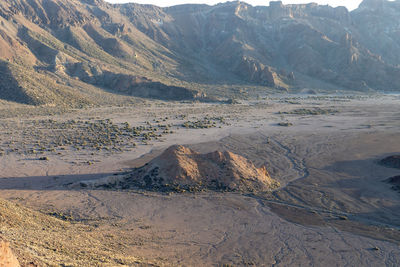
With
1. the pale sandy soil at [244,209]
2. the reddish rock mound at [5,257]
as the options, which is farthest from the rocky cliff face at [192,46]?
the reddish rock mound at [5,257]

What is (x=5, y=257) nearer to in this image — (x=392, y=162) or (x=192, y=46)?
(x=392, y=162)

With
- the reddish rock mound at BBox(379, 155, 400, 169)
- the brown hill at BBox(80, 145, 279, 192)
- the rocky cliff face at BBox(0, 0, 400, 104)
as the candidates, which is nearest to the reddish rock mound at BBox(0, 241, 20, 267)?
the brown hill at BBox(80, 145, 279, 192)

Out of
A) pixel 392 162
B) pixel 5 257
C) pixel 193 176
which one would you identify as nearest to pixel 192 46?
pixel 392 162

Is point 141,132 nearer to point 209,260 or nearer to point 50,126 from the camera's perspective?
point 50,126

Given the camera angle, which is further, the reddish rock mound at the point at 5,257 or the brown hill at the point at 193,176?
the brown hill at the point at 193,176

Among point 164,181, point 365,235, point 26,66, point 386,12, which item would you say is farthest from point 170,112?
point 386,12

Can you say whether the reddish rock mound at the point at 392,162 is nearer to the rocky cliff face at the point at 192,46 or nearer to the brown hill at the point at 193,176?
the brown hill at the point at 193,176

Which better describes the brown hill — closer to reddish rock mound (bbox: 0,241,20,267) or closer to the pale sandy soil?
the pale sandy soil
